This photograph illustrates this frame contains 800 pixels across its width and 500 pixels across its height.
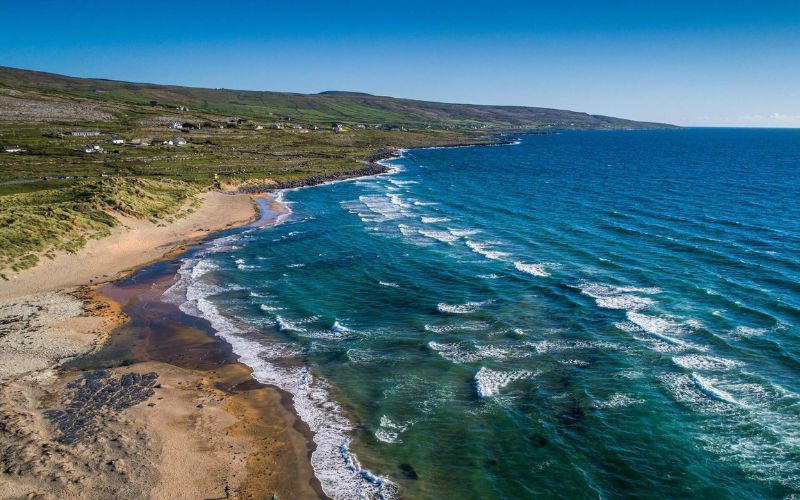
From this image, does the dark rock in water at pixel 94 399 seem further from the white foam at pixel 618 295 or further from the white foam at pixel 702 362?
the white foam at pixel 618 295

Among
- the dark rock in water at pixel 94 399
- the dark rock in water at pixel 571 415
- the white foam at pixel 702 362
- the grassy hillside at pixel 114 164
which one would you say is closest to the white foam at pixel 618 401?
the dark rock in water at pixel 571 415

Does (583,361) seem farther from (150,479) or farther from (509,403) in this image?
(150,479)

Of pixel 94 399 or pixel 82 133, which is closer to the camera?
pixel 94 399

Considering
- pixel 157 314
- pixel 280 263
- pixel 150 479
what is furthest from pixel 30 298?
pixel 150 479

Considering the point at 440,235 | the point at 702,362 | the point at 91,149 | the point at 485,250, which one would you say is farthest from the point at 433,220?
the point at 91,149

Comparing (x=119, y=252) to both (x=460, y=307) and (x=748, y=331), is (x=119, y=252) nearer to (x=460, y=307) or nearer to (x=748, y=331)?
(x=460, y=307)

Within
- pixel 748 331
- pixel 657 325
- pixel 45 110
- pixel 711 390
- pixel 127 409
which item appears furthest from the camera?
pixel 45 110
